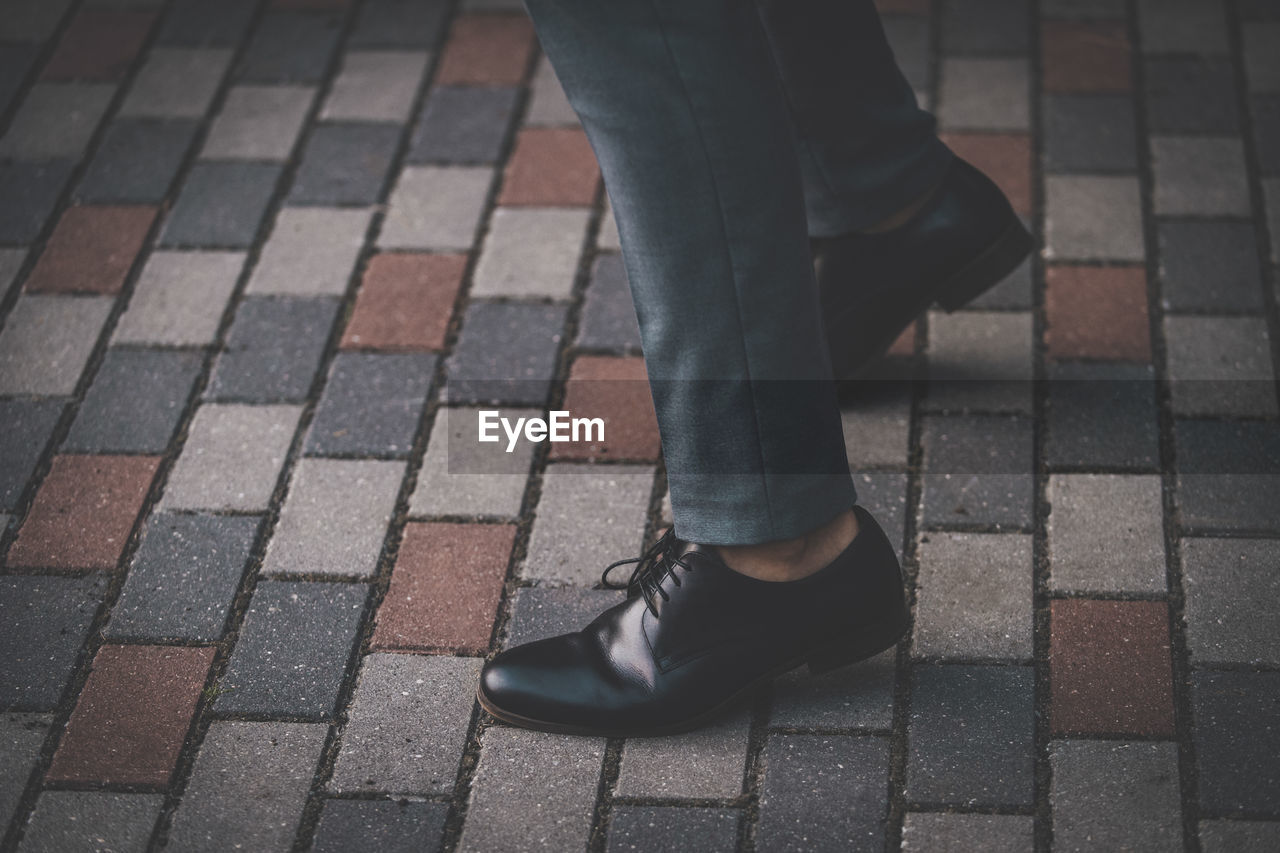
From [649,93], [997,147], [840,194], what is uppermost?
[649,93]

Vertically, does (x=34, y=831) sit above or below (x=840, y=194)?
below

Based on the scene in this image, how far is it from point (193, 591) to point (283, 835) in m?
0.51

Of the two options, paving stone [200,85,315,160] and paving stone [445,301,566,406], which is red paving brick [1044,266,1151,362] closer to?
paving stone [445,301,566,406]

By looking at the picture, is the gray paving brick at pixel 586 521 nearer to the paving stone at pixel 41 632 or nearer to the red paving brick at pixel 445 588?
the red paving brick at pixel 445 588

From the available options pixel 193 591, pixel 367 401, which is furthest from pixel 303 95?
pixel 193 591

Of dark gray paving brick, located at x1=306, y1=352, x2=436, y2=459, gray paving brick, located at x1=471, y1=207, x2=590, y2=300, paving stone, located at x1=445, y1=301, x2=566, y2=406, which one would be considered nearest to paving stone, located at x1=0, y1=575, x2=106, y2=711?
dark gray paving brick, located at x1=306, y1=352, x2=436, y2=459

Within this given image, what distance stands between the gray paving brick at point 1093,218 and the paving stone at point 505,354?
104 cm

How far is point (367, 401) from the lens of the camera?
2.41m

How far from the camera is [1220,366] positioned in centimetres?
239

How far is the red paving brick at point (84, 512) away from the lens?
7.08 feet

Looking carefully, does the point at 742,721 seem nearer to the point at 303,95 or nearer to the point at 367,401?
the point at 367,401

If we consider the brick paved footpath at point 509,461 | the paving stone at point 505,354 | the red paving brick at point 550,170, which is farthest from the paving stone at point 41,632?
the red paving brick at point 550,170

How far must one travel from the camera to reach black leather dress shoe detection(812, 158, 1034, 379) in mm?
2236

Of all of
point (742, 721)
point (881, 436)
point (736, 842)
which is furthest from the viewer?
point (881, 436)
